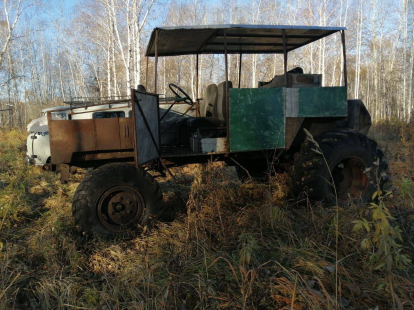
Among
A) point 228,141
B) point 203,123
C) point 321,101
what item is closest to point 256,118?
point 228,141

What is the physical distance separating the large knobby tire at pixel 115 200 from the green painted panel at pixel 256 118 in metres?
1.21

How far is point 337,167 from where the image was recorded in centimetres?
411

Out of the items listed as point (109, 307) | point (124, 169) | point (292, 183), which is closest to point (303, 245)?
point (292, 183)

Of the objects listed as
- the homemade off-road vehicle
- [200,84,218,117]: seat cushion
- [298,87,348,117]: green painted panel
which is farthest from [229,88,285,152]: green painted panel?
[200,84,218,117]: seat cushion

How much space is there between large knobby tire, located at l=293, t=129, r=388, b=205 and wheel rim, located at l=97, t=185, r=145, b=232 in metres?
1.94

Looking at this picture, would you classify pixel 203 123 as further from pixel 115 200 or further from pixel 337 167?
pixel 337 167

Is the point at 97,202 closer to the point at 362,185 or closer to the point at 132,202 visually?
the point at 132,202

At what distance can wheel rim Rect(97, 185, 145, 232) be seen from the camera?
3.27 metres

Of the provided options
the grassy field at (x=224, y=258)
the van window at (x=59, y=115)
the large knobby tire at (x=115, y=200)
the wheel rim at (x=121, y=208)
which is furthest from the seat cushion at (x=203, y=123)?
the van window at (x=59, y=115)

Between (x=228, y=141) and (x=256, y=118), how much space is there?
0.46 meters

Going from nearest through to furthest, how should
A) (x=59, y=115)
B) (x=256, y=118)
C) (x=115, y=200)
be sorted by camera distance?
1. (x=115, y=200)
2. (x=256, y=118)
3. (x=59, y=115)

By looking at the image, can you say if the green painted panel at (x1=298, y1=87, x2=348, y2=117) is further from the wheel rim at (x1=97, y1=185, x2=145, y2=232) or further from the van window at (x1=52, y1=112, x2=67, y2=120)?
the van window at (x1=52, y1=112, x2=67, y2=120)

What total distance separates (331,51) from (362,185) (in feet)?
73.1

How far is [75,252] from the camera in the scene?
2.87m
